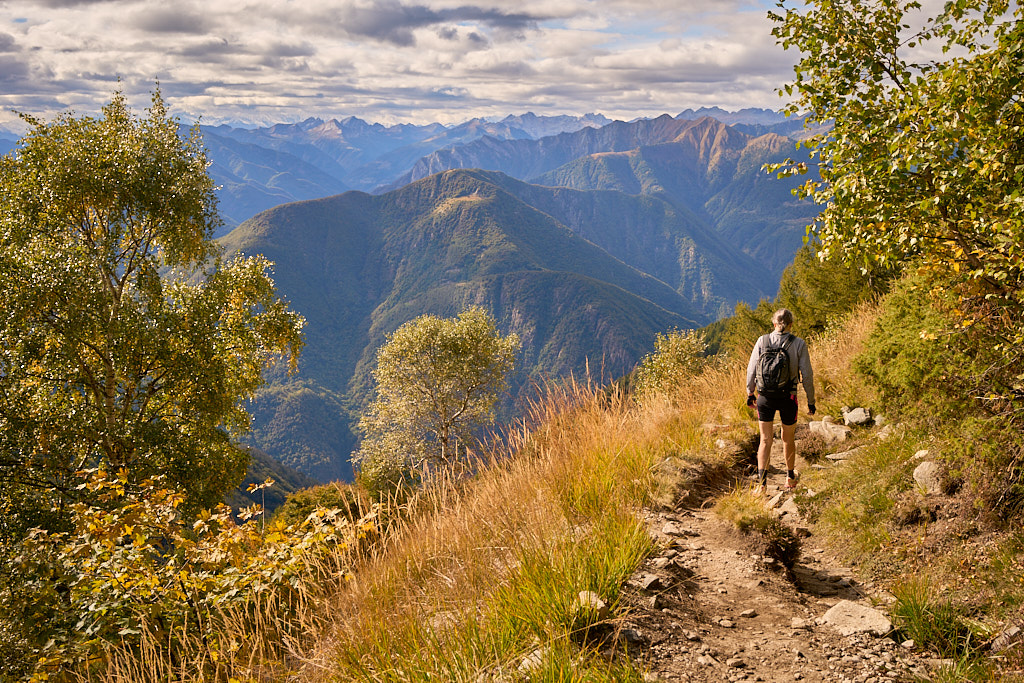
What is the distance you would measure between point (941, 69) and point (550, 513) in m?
4.78

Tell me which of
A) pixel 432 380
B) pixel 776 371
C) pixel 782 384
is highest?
pixel 776 371

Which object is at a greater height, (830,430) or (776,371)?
(776,371)

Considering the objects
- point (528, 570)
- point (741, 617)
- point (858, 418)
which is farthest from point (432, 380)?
point (528, 570)

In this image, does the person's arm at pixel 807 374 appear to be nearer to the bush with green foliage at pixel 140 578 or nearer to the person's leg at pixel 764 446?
the person's leg at pixel 764 446

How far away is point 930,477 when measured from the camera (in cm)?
560

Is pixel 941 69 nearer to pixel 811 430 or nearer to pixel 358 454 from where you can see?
pixel 811 430

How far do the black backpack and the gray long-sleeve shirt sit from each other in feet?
0.14

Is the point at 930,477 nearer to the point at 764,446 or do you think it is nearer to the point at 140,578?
the point at 764,446

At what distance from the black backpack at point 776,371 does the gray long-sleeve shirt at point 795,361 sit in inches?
1.7

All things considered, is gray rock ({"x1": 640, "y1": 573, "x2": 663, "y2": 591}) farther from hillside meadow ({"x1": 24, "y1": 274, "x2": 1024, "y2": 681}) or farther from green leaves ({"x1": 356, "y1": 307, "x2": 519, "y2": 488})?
green leaves ({"x1": 356, "y1": 307, "x2": 519, "y2": 488})

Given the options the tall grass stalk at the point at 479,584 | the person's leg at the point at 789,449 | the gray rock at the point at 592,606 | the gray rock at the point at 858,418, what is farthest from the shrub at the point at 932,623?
the gray rock at the point at 858,418

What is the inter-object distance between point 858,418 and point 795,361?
1793 mm

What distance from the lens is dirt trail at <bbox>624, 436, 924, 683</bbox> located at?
3.52 meters

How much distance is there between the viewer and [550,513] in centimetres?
478
